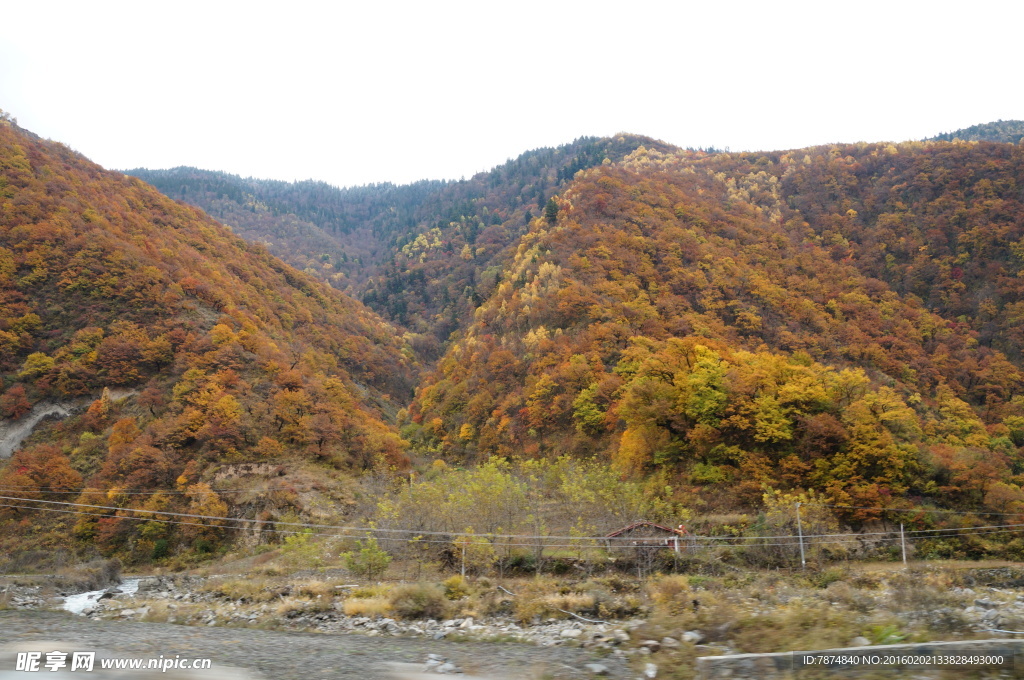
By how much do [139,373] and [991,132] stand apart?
239m

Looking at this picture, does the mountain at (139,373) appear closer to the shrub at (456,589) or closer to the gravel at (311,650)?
the shrub at (456,589)

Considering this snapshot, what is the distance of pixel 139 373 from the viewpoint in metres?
49.1

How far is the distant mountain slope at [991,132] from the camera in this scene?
168 meters

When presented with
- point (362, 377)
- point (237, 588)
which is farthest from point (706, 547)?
point (362, 377)

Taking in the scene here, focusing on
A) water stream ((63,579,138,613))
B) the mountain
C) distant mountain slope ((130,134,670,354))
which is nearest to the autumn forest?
the mountain

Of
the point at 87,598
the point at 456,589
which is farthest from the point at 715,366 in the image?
the point at 87,598

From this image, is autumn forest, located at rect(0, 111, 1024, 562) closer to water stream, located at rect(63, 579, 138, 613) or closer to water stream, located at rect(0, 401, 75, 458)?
water stream, located at rect(0, 401, 75, 458)

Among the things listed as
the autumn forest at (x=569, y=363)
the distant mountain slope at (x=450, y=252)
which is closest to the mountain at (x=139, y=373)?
the autumn forest at (x=569, y=363)

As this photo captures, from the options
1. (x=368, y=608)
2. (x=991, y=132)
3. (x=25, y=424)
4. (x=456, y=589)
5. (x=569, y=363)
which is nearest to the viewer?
(x=368, y=608)

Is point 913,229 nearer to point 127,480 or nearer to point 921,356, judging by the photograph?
point 921,356

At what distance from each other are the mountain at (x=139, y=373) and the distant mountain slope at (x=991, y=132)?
201 m

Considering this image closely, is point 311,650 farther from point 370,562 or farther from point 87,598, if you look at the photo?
point 87,598

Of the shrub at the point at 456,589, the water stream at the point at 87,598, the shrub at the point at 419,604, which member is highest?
the shrub at the point at 419,604

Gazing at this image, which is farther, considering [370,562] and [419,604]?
[370,562]
